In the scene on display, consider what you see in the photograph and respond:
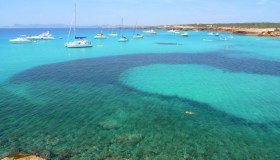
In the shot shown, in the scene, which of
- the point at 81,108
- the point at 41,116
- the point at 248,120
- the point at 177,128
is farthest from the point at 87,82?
the point at 248,120

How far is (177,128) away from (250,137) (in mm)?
5648

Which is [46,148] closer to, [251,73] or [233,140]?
[233,140]

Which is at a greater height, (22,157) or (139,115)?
(139,115)

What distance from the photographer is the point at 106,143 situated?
17938 mm

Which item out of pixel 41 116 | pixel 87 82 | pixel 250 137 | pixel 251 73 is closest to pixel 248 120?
pixel 250 137

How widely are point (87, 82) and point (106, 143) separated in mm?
19265

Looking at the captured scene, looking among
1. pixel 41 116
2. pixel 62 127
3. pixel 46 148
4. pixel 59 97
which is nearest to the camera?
pixel 46 148

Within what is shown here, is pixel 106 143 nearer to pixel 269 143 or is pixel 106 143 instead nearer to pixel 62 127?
pixel 62 127

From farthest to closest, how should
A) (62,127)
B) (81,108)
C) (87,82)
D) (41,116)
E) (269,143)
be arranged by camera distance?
(87,82) < (81,108) < (41,116) < (62,127) < (269,143)

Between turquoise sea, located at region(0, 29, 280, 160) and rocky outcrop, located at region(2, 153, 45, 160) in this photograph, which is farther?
turquoise sea, located at region(0, 29, 280, 160)

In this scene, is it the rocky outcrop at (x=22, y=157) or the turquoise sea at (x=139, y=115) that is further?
the turquoise sea at (x=139, y=115)

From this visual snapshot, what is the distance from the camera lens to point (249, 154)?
1708 centimetres

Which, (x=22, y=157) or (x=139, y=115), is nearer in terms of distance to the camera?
(x=22, y=157)

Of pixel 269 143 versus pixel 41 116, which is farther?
pixel 41 116
